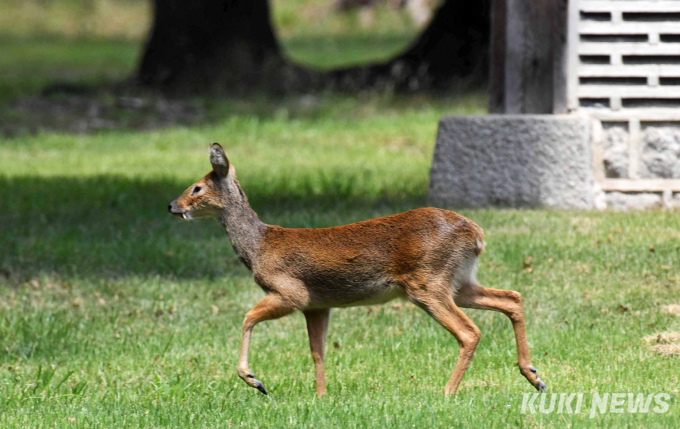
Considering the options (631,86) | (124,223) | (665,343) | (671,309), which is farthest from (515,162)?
(124,223)

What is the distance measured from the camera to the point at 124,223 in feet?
32.7

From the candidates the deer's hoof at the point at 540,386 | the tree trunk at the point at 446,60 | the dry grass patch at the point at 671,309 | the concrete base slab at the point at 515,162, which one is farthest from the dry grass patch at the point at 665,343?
the tree trunk at the point at 446,60

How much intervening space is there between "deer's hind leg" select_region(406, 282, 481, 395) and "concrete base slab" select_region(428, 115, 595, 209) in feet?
14.2

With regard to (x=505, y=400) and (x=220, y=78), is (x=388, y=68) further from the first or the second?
(x=505, y=400)

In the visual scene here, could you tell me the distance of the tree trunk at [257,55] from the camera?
19172 millimetres

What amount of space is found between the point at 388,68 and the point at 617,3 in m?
10.9

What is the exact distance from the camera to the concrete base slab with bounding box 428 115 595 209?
912cm

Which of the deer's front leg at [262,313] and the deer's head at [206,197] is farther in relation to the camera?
the deer's head at [206,197]

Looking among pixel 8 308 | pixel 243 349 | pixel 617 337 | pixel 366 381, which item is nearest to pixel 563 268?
pixel 617 337

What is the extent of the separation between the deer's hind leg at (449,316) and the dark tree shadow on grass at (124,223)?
3.55 meters

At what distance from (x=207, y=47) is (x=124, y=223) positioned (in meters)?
9.84

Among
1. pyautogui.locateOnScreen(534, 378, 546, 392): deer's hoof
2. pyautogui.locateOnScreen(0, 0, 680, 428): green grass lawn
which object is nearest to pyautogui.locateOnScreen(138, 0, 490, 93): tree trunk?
pyautogui.locateOnScreen(0, 0, 680, 428): green grass lawn

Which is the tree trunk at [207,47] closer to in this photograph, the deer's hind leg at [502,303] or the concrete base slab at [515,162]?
the concrete base slab at [515,162]

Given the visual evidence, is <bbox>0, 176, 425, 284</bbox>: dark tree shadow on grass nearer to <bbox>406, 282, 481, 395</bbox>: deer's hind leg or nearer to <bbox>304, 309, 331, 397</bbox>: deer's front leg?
<bbox>304, 309, 331, 397</bbox>: deer's front leg
